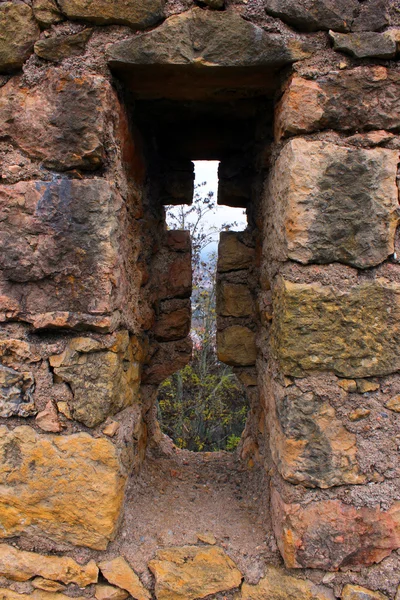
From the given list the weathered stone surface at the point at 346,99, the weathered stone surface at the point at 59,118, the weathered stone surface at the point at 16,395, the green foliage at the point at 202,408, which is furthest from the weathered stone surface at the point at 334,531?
the green foliage at the point at 202,408

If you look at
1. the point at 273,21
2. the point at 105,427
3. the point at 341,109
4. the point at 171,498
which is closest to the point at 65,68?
the point at 273,21

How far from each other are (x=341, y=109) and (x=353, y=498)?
118 centimetres

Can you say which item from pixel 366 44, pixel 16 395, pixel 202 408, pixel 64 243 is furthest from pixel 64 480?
pixel 202 408

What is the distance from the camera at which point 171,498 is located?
1684mm

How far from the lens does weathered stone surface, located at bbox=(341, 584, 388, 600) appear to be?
1293 millimetres

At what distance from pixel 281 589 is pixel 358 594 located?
0.75ft

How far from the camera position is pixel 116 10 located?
4.13 feet

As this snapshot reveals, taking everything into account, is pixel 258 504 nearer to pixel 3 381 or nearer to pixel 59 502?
pixel 59 502

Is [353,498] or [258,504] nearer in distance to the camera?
[353,498]

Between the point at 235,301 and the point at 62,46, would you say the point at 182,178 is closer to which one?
the point at 235,301

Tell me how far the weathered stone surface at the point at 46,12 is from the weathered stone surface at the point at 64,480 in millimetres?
1251

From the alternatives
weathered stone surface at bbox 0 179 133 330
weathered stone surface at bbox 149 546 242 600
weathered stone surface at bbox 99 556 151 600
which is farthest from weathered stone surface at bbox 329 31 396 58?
weathered stone surface at bbox 99 556 151 600

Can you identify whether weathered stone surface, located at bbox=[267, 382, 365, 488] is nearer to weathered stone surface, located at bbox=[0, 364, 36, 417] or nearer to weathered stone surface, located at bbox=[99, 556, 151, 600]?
weathered stone surface, located at bbox=[99, 556, 151, 600]

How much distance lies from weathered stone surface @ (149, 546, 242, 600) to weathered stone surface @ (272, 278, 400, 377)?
71cm
